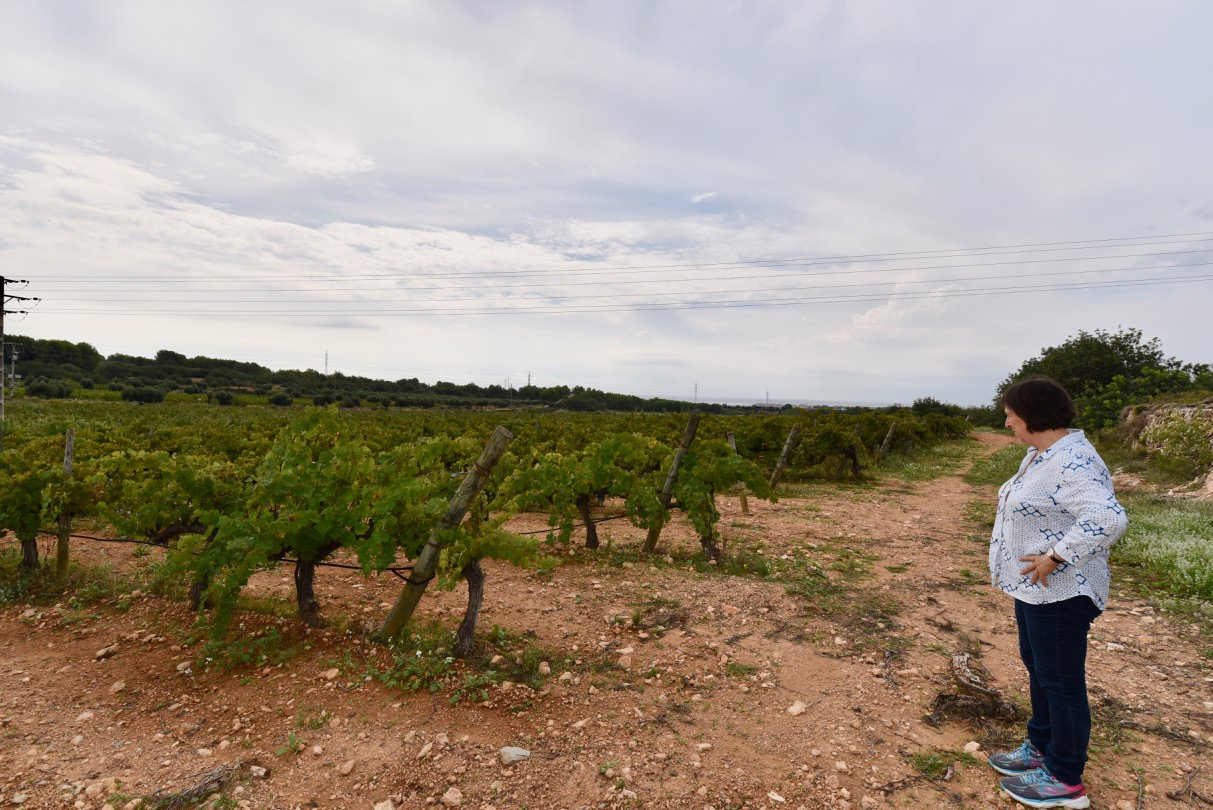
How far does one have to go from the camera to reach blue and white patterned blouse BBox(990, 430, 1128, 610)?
2.58 metres

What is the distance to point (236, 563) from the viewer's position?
4.30 m

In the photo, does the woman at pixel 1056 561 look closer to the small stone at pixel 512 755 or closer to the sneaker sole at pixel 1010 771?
the sneaker sole at pixel 1010 771

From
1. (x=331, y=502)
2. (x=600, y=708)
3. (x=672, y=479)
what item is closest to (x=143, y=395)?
(x=672, y=479)

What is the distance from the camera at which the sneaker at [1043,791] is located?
2.93 metres

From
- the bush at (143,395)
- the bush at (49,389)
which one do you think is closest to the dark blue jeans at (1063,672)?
the bush at (143,395)

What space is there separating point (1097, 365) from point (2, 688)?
5574cm

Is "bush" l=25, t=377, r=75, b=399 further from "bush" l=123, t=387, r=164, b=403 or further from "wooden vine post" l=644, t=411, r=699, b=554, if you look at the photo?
"wooden vine post" l=644, t=411, r=699, b=554

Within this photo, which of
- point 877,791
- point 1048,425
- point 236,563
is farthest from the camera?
point 236,563

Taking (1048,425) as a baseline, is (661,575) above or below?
below

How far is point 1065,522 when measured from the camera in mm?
2783

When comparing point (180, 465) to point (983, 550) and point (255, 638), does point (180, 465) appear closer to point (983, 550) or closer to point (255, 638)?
point (255, 638)

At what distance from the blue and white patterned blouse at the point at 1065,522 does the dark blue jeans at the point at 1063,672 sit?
0.10 m

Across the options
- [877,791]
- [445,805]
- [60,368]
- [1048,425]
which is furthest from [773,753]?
[60,368]

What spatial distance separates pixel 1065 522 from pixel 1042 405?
593 mm
